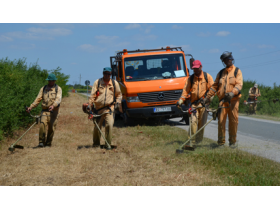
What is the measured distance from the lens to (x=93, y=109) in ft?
28.0

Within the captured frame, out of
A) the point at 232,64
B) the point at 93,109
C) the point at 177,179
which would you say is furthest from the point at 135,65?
the point at 177,179

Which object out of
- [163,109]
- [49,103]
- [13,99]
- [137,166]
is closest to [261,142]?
[163,109]

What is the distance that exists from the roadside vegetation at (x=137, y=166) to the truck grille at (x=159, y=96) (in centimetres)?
298

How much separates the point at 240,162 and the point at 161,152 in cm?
196

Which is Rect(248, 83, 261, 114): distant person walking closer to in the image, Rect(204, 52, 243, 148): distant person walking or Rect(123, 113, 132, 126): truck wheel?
Rect(123, 113, 132, 126): truck wheel

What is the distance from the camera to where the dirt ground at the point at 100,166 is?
5285 mm

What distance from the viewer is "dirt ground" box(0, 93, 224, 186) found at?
5.29 m

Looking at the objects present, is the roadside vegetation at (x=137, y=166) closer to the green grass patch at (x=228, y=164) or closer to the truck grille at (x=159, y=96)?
the green grass patch at (x=228, y=164)

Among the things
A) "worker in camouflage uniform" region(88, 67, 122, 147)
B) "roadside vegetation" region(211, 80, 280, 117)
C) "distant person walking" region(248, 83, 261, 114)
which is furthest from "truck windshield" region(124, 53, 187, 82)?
"roadside vegetation" region(211, 80, 280, 117)

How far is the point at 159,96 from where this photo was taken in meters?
11.8

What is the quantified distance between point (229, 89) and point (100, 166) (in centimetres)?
341

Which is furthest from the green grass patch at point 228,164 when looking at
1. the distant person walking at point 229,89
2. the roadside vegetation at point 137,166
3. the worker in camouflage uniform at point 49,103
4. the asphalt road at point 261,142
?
the worker in camouflage uniform at point 49,103

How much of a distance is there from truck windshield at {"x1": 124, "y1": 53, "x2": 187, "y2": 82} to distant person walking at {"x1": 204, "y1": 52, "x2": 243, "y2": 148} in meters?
4.76

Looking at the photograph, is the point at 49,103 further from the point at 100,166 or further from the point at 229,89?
the point at 229,89
